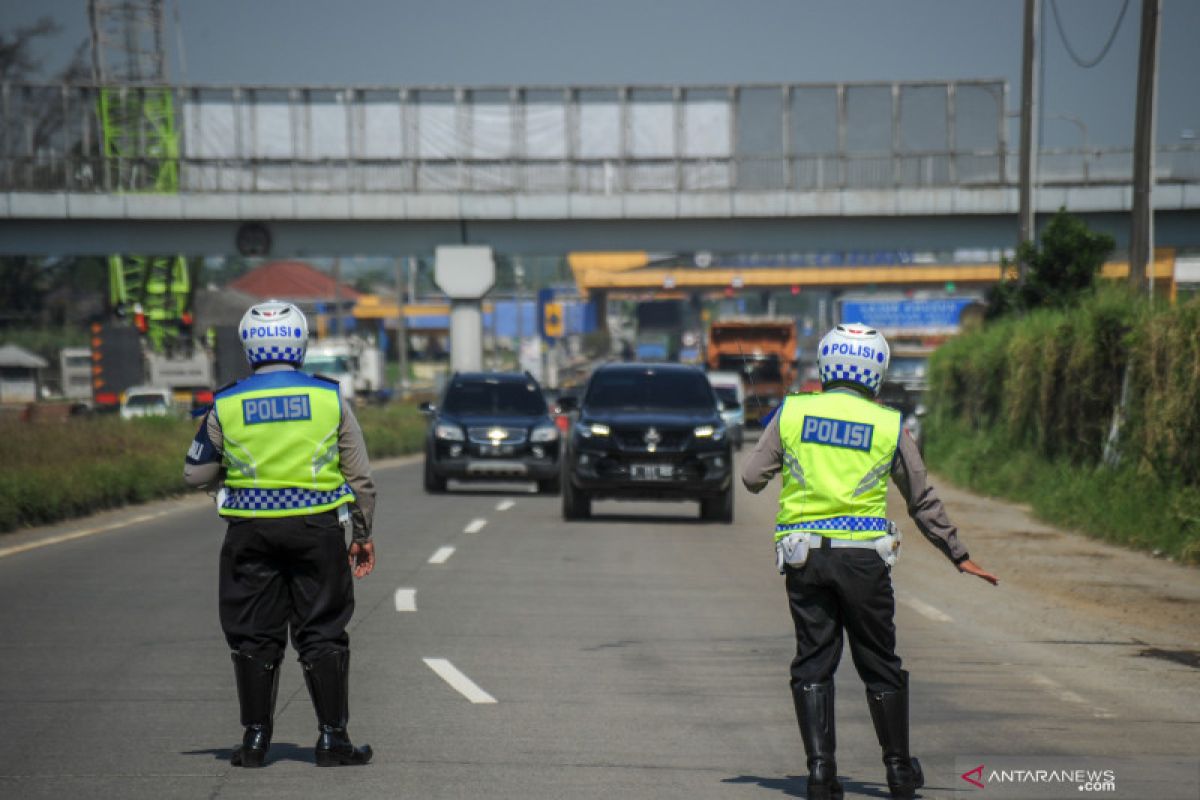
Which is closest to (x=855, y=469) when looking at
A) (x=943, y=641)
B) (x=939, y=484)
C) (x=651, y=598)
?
(x=943, y=641)

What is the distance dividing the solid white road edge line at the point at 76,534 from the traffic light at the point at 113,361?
31.8m

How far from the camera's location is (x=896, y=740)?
7008mm

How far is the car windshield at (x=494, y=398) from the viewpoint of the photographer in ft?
95.0

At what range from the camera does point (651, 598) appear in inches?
567

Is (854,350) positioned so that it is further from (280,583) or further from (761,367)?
(761,367)

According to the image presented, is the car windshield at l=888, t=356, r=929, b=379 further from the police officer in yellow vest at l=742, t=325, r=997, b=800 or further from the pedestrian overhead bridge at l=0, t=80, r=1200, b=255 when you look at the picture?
the police officer in yellow vest at l=742, t=325, r=997, b=800

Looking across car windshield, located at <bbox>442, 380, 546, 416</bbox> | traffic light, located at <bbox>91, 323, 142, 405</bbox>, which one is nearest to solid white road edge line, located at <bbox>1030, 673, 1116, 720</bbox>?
car windshield, located at <bbox>442, 380, 546, 416</bbox>

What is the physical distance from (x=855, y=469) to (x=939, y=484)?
26878 mm

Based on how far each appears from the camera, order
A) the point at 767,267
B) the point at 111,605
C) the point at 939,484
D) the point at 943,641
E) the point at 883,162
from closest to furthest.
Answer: the point at 943,641
the point at 111,605
the point at 939,484
the point at 883,162
the point at 767,267

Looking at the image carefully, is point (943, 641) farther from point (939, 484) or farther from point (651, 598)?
point (939, 484)

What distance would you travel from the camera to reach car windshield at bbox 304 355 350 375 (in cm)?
5962

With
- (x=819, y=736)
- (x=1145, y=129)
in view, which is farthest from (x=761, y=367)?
(x=819, y=736)

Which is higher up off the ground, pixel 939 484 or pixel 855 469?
pixel 855 469

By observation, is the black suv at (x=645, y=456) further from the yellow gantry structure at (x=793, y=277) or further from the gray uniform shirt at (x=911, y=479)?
the yellow gantry structure at (x=793, y=277)
